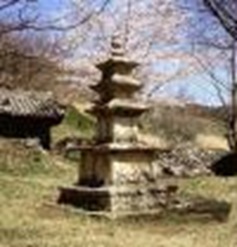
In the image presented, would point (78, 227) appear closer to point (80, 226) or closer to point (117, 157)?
point (80, 226)

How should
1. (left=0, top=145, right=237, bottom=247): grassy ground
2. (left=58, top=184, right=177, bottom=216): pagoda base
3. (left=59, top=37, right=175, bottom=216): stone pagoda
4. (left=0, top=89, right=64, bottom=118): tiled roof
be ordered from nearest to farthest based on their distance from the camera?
(left=0, top=145, right=237, bottom=247): grassy ground → (left=58, top=184, right=177, bottom=216): pagoda base → (left=59, top=37, right=175, bottom=216): stone pagoda → (left=0, top=89, right=64, bottom=118): tiled roof

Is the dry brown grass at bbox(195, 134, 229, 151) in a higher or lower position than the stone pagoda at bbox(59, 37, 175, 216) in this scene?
lower

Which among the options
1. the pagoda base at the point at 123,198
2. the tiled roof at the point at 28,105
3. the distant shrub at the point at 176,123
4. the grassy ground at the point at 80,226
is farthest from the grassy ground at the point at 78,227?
the distant shrub at the point at 176,123

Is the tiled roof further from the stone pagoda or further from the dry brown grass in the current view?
the stone pagoda

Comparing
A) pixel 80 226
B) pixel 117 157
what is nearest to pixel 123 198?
pixel 117 157

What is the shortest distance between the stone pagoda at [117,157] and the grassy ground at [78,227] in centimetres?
73

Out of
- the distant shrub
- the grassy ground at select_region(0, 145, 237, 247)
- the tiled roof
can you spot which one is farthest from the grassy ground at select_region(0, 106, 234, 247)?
the distant shrub

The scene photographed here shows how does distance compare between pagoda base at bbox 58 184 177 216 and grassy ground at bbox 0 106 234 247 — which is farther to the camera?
pagoda base at bbox 58 184 177 216

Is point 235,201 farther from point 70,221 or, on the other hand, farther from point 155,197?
point 70,221

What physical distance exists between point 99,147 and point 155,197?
65.8 inches

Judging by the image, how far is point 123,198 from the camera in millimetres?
18047

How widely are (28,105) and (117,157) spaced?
20.0 metres

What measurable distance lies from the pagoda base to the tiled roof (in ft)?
62.0

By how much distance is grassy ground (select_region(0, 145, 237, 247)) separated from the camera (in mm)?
13695
